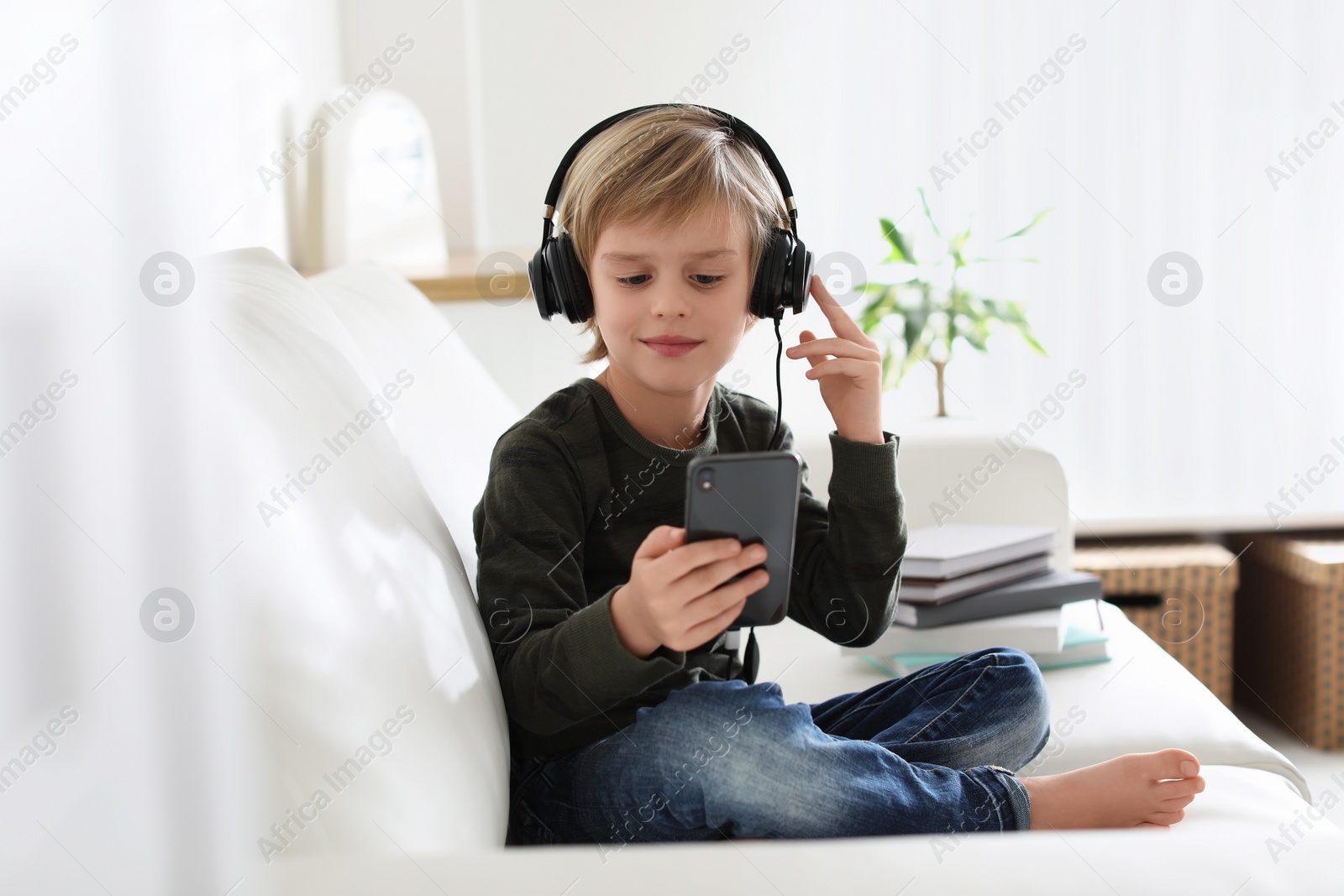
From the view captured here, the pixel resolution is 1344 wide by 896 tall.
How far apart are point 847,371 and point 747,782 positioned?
37 cm

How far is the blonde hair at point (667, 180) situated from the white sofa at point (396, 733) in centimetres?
24

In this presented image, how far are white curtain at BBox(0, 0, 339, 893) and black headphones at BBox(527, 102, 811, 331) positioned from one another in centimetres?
55

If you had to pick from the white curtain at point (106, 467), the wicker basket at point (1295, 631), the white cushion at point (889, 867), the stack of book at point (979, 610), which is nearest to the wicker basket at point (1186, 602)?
the wicker basket at point (1295, 631)

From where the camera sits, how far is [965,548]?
1310mm

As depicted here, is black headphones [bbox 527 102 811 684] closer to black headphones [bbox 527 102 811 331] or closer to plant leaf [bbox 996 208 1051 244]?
black headphones [bbox 527 102 811 331]

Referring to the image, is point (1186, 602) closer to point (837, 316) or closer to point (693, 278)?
point (837, 316)

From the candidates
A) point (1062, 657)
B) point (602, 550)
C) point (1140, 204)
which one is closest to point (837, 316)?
point (602, 550)

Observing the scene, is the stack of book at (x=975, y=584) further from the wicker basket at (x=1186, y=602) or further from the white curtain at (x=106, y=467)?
the white curtain at (x=106, y=467)

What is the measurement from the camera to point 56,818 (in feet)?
1.13

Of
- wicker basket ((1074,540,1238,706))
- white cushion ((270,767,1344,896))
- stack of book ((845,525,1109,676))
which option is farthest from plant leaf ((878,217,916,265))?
white cushion ((270,767,1344,896))

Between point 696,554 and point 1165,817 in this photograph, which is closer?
point 696,554

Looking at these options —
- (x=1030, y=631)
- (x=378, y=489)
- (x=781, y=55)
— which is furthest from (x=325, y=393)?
(x=781, y=55)

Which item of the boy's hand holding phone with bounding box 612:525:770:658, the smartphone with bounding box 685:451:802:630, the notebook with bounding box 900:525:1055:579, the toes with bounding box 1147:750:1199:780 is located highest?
the smartphone with bounding box 685:451:802:630

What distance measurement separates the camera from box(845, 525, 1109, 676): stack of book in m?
1.26
